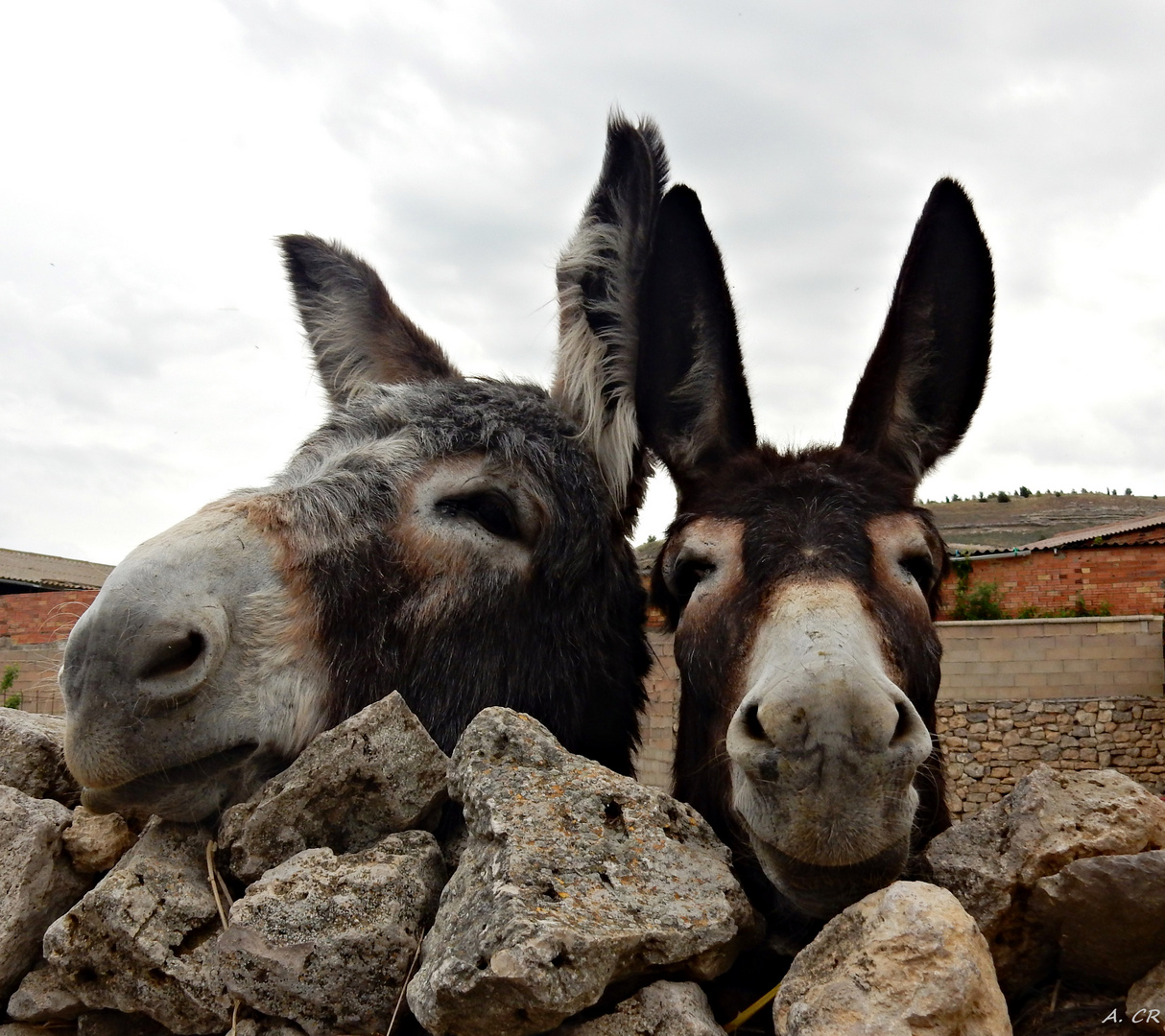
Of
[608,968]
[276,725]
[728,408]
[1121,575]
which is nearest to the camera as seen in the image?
[608,968]

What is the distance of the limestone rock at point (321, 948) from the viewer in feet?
5.31

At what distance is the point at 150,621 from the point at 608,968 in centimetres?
127

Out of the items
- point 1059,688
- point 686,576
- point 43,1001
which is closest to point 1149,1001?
point 686,576

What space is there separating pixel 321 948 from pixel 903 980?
0.96m

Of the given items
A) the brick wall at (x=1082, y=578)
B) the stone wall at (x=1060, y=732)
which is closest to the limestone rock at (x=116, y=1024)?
the stone wall at (x=1060, y=732)

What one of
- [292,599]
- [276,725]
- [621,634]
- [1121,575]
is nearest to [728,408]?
[621,634]

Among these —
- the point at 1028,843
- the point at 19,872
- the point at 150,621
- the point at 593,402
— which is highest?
the point at 593,402

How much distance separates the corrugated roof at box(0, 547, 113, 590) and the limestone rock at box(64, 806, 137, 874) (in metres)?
22.1

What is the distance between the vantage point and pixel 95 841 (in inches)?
88.2

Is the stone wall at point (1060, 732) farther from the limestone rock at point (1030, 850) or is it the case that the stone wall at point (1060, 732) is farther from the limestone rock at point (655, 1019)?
the limestone rock at point (655, 1019)

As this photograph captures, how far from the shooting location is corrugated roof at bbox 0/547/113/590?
22.4m

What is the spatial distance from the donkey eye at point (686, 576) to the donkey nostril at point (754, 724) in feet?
2.04

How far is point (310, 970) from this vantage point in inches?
63.5

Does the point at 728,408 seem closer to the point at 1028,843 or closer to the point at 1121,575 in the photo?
the point at 1028,843
